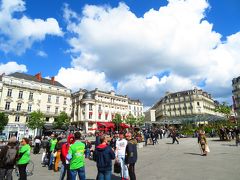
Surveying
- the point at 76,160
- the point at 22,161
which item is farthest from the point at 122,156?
the point at 22,161

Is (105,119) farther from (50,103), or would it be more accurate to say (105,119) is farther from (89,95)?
(50,103)

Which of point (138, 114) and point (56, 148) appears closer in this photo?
point (56, 148)

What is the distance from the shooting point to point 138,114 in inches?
3039

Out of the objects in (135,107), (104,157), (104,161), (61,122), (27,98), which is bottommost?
(104,161)

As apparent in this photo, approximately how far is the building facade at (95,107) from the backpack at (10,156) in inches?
1943

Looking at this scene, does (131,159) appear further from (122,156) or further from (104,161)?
(104,161)

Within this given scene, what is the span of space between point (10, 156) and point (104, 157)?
9.12ft

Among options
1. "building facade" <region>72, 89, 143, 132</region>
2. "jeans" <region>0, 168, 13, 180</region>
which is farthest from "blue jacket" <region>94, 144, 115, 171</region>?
"building facade" <region>72, 89, 143, 132</region>

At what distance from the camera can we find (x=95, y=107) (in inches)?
2388

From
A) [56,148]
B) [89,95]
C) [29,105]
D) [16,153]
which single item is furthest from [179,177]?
[89,95]

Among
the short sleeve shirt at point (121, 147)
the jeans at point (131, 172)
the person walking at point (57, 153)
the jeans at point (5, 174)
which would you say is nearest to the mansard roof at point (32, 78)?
the person walking at point (57, 153)

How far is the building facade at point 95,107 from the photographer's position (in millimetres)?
58594

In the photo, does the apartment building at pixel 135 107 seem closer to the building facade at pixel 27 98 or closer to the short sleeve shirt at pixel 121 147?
the building facade at pixel 27 98

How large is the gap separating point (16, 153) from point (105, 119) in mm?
57772
